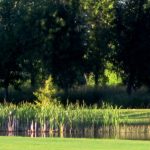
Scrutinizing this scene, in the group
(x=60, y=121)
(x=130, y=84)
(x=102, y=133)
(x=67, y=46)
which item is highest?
(x=67, y=46)

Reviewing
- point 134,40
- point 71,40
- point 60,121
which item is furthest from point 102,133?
point 134,40

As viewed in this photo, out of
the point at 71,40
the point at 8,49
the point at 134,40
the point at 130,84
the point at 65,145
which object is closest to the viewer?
the point at 65,145

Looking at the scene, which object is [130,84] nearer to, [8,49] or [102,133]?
[8,49]

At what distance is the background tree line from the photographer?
169ft

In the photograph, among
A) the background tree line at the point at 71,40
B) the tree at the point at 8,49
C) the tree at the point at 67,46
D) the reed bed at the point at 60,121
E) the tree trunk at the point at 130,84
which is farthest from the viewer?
the tree trunk at the point at 130,84

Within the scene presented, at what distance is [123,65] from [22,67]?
26.7 ft

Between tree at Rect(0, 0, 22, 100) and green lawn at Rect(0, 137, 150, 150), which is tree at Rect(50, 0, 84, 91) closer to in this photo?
tree at Rect(0, 0, 22, 100)

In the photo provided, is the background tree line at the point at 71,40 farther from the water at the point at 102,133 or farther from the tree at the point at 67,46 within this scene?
the water at the point at 102,133

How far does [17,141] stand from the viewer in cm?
2233

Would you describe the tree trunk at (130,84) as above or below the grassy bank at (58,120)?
above

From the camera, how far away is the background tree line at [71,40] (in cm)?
5147

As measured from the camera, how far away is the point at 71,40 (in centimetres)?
5178

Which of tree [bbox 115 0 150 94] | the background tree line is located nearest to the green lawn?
the background tree line

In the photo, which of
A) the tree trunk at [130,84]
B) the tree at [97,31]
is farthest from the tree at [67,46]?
the tree trunk at [130,84]
